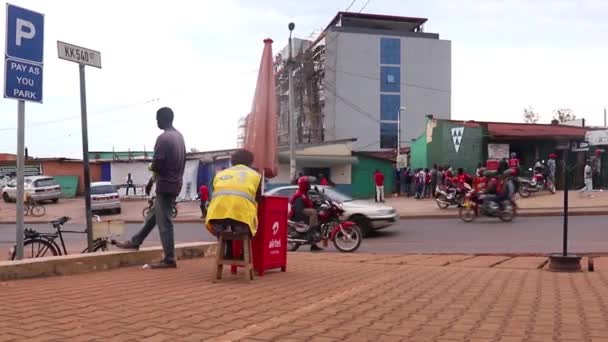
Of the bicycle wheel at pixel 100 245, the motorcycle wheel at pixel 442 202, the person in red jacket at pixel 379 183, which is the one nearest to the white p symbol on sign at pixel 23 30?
the bicycle wheel at pixel 100 245

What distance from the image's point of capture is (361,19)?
64.0 m

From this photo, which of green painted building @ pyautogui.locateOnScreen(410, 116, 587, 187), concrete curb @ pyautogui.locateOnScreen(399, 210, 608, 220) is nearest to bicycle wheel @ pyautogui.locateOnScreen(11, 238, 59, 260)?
concrete curb @ pyautogui.locateOnScreen(399, 210, 608, 220)

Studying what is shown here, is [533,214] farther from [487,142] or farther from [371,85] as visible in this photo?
[371,85]

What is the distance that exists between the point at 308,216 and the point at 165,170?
5.94 metres

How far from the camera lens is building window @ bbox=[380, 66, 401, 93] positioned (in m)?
62.5

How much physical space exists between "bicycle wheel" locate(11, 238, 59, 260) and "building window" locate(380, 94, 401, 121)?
5558cm

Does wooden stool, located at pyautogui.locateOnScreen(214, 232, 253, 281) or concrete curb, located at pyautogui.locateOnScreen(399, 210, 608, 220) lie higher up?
wooden stool, located at pyautogui.locateOnScreen(214, 232, 253, 281)

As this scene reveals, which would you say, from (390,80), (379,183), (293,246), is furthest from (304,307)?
(390,80)

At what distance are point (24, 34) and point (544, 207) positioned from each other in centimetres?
1856

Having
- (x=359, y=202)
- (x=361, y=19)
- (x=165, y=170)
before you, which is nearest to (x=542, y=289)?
(x=165, y=170)

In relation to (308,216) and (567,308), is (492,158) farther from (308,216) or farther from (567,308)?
(567,308)

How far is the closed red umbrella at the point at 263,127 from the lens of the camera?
27.1 feet

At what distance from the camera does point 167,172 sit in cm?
680

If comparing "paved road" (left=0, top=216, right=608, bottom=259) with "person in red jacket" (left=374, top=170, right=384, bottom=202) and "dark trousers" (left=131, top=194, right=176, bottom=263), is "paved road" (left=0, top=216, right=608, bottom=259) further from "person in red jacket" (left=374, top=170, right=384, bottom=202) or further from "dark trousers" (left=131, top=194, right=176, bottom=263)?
"person in red jacket" (left=374, top=170, right=384, bottom=202)
